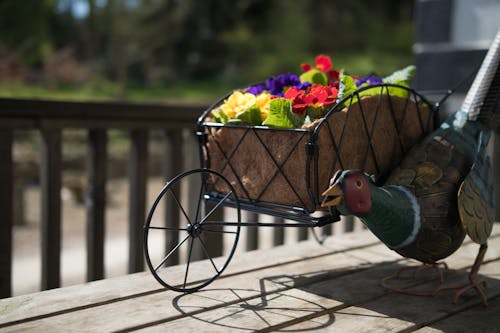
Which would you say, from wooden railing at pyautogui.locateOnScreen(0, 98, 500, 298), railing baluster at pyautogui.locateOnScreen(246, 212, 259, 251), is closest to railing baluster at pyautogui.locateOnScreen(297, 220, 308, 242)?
wooden railing at pyautogui.locateOnScreen(0, 98, 500, 298)

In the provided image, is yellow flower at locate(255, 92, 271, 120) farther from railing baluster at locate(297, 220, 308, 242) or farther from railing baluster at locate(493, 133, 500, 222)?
railing baluster at locate(493, 133, 500, 222)

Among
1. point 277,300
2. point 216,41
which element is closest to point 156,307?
point 277,300

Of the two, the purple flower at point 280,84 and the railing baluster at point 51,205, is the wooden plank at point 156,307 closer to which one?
the purple flower at point 280,84

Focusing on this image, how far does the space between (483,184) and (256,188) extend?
49 centimetres

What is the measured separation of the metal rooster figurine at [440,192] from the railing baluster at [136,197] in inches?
42.3

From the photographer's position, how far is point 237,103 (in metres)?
1.32

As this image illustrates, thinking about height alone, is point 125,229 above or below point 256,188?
below

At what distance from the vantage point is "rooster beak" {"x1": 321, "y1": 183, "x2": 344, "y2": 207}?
102cm

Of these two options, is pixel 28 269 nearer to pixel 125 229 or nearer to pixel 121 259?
pixel 121 259

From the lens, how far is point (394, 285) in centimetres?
141

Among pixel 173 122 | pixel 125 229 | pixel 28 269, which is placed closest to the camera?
pixel 173 122

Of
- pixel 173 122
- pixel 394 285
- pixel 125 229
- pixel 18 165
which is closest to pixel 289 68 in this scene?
pixel 18 165

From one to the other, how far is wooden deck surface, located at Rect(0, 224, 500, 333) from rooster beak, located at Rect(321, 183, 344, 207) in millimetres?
251

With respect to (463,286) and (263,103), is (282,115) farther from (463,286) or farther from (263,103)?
(463,286)
